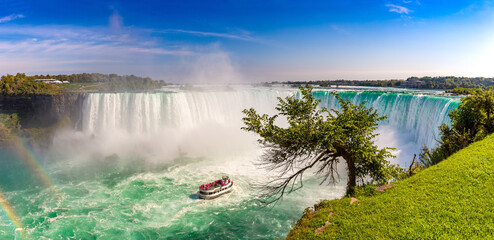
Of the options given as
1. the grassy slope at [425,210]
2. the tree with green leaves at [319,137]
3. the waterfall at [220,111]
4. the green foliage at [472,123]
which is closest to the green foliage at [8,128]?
the waterfall at [220,111]

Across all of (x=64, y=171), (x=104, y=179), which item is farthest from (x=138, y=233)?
(x=64, y=171)

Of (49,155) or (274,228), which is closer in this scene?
(274,228)

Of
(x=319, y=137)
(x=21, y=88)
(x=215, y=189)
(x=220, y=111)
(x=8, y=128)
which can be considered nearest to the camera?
(x=319, y=137)

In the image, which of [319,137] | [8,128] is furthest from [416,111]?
[8,128]

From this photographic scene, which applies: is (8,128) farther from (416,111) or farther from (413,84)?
(413,84)

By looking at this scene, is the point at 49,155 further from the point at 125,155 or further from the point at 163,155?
the point at 163,155
